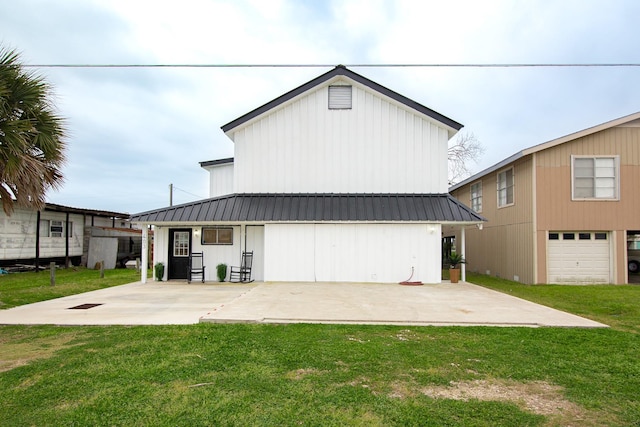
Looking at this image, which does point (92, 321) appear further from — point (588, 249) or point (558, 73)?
point (558, 73)

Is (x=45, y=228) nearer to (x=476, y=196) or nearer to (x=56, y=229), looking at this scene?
(x=56, y=229)

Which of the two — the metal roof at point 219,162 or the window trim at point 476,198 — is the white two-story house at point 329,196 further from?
the window trim at point 476,198

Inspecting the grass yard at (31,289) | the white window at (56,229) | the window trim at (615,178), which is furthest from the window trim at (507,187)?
the white window at (56,229)

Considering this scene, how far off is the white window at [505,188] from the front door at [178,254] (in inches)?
493

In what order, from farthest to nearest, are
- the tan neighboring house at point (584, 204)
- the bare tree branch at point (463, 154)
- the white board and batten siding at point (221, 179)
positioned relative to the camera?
the bare tree branch at point (463, 154) < the white board and batten siding at point (221, 179) < the tan neighboring house at point (584, 204)

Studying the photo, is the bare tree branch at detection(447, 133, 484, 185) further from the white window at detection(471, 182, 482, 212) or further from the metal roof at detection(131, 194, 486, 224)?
the metal roof at detection(131, 194, 486, 224)

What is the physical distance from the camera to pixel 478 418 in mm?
3084

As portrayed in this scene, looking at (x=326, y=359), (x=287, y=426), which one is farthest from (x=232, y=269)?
(x=287, y=426)

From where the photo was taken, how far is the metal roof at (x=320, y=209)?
12.2 meters


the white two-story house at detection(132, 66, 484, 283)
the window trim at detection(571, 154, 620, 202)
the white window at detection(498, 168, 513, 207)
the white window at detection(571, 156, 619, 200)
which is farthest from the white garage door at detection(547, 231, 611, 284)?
the white two-story house at detection(132, 66, 484, 283)

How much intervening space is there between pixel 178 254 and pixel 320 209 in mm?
5447

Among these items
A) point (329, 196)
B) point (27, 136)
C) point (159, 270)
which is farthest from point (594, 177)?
point (27, 136)

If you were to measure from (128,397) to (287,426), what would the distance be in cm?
161

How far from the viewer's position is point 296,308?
769 cm
